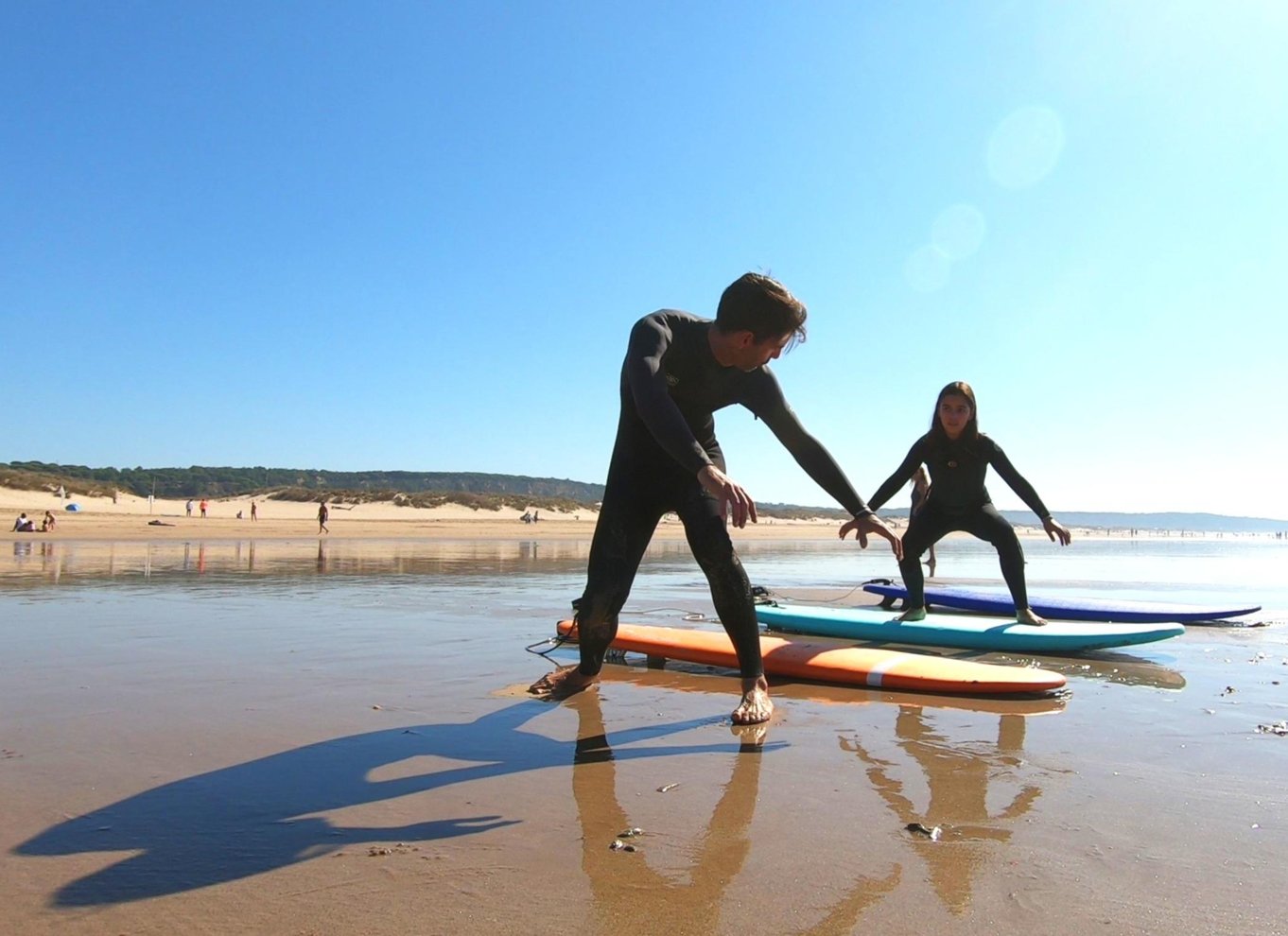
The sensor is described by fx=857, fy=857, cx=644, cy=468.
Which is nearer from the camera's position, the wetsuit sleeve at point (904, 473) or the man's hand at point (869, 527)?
the man's hand at point (869, 527)

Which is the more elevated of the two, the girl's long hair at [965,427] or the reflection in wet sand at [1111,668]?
the girl's long hair at [965,427]

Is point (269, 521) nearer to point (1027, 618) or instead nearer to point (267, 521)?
point (267, 521)

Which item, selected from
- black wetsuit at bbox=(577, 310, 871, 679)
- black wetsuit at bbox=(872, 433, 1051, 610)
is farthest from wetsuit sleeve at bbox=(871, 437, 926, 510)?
black wetsuit at bbox=(577, 310, 871, 679)

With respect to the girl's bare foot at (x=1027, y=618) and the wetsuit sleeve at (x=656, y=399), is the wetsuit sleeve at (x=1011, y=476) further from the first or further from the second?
the wetsuit sleeve at (x=656, y=399)

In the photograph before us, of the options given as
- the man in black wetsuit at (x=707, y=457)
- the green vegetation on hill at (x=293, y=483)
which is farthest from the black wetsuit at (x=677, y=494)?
the green vegetation on hill at (x=293, y=483)

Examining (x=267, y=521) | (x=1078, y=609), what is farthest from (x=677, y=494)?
(x=267, y=521)

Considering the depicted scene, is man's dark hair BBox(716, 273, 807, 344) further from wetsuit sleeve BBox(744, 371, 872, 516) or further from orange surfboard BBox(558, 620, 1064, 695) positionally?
orange surfboard BBox(558, 620, 1064, 695)

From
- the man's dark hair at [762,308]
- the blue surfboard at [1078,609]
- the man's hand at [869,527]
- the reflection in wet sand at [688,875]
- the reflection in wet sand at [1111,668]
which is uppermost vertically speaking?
the man's dark hair at [762,308]

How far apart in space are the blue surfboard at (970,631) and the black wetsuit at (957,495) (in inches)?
14.8

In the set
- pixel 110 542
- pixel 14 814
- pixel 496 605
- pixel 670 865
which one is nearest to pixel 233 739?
pixel 14 814

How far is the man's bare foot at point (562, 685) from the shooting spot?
13.9 feet

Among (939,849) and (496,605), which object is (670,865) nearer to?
(939,849)

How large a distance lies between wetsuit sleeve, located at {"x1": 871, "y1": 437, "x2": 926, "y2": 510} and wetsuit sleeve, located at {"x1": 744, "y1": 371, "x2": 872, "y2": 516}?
207 cm

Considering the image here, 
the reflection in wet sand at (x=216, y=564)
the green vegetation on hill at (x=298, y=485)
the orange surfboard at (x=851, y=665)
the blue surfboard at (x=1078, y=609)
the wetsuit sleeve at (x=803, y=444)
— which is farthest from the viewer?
the green vegetation on hill at (x=298, y=485)
